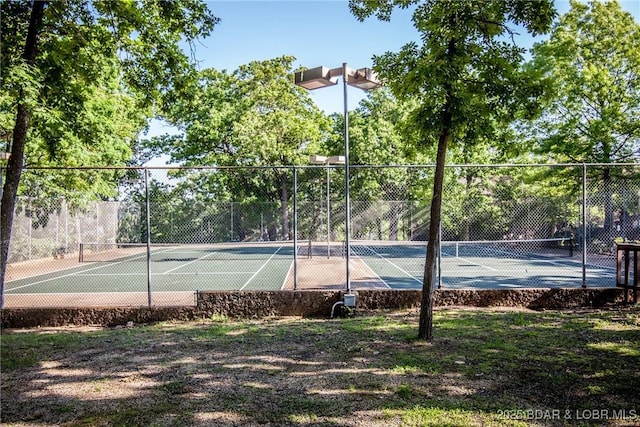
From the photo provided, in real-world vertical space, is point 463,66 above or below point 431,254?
above

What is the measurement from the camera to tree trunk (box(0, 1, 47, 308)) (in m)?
5.95

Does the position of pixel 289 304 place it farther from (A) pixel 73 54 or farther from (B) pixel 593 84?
(B) pixel 593 84

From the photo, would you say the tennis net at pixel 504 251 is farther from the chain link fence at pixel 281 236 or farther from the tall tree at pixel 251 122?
the tall tree at pixel 251 122

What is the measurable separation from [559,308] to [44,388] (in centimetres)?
891

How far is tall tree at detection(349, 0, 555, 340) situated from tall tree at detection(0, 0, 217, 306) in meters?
3.37

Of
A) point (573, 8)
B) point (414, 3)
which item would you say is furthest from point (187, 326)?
point (573, 8)

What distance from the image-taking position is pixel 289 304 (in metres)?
8.64

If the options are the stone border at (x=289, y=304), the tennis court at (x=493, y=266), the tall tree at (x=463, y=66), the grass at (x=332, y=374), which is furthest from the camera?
the tennis court at (x=493, y=266)

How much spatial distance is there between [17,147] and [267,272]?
12.1 metres

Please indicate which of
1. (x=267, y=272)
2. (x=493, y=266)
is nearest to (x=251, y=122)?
(x=267, y=272)

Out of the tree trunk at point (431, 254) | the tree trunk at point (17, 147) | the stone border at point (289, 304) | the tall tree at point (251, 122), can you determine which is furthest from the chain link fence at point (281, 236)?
the tall tree at point (251, 122)

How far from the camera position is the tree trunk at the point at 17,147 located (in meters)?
5.95

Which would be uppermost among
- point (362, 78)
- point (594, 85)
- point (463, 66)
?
point (594, 85)

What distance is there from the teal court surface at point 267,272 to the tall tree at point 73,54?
10.2 ft
